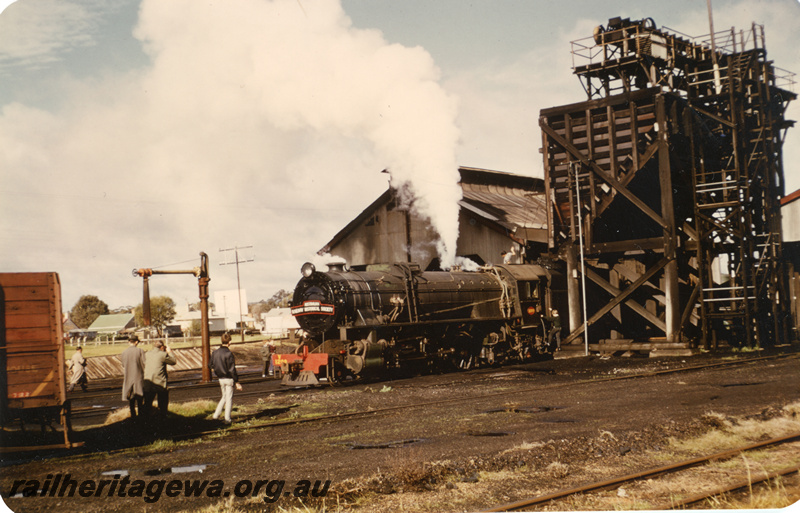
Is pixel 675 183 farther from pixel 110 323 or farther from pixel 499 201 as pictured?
pixel 110 323

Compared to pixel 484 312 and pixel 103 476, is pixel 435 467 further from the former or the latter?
pixel 484 312

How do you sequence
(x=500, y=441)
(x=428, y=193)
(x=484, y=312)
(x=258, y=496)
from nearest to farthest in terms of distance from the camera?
(x=258, y=496) → (x=500, y=441) → (x=484, y=312) → (x=428, y=193)

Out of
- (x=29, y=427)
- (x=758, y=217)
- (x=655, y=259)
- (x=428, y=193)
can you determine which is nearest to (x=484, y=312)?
(x=428, y=193)

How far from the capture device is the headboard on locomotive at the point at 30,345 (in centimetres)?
1042

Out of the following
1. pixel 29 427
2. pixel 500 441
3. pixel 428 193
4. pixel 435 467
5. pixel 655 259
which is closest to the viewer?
pixel 435 467

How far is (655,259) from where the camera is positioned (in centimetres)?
2986

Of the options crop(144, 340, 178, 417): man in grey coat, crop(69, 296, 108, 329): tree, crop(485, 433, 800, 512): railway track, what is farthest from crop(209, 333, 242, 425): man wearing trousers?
crop(69, 296, 108, 329): tree

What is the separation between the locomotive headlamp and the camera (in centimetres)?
2069

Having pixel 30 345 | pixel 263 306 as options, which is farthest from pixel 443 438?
pixel 263 306

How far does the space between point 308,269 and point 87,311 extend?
38636 mm

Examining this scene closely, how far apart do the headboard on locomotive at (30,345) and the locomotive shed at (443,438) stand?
3.16ft

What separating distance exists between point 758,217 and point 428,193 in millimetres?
13159

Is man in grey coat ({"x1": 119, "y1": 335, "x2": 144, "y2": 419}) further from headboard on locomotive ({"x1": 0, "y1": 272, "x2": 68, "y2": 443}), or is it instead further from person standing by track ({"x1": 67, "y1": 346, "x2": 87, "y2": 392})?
person standing by track ({"x1": 67, "y1": 346, "x2": 87, "y2": 392})

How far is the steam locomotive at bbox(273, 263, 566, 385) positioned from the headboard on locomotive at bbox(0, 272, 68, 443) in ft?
32.5
